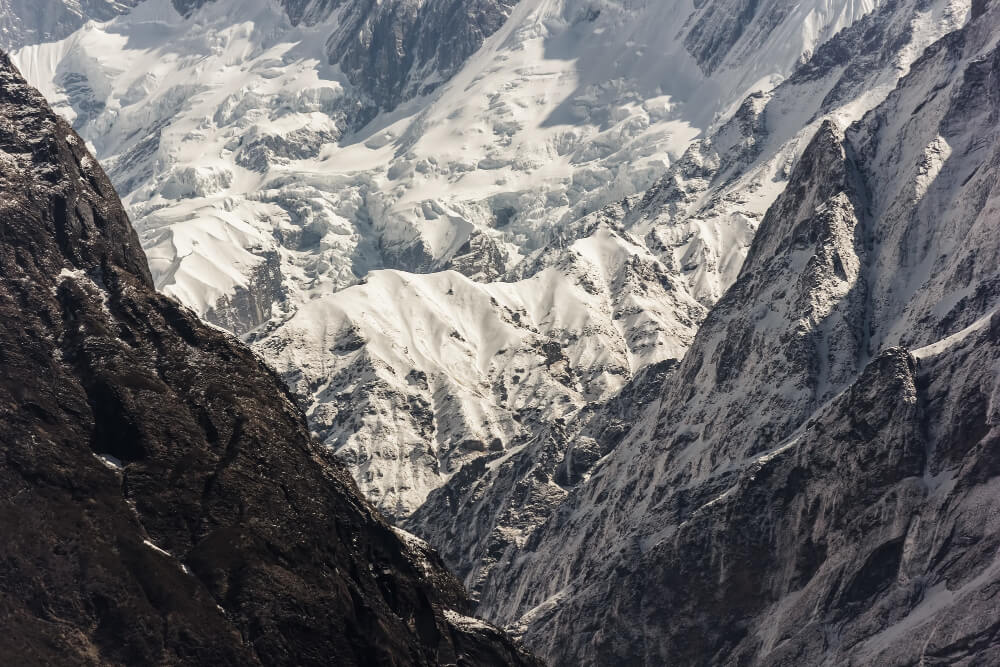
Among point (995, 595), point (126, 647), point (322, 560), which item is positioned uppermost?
point (995, 595)

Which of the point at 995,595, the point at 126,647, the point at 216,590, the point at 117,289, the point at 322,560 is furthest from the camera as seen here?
the point at 995,595

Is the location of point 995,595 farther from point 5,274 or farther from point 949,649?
point 5,274

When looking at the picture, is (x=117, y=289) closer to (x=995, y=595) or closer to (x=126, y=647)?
(x=126, y=647)

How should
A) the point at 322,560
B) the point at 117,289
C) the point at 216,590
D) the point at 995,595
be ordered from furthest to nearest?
the point at 995,595 → the point at 117,289 → the point at 322,560 → the point at 216,590

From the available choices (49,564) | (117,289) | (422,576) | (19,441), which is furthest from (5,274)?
(422,576)

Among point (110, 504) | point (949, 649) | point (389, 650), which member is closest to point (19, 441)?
point (110, 504)

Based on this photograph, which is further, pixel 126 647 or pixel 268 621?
pixel 268 621

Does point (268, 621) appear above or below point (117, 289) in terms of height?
below
